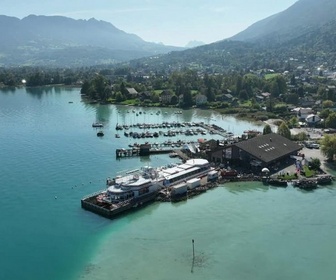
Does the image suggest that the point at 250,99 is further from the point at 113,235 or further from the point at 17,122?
the point at 113,235

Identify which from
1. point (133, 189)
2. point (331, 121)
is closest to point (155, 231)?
point (133, 189)

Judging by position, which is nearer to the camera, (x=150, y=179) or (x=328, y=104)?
(x=150, y=179)

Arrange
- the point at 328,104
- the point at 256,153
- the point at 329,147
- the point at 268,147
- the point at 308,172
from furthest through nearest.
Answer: the point at 328,104
the point at 329,147
the point at 268,147
the point at 256,153
the point at 308,172

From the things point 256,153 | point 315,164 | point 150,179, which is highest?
point 256,153

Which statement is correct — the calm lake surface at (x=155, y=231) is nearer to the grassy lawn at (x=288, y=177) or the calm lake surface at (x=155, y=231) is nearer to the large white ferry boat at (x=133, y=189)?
the large white ferry boat at (x=133, y=189)

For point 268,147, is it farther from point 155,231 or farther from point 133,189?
point 155,231

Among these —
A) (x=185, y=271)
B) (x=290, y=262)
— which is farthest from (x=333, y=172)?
(x=185, y=271)

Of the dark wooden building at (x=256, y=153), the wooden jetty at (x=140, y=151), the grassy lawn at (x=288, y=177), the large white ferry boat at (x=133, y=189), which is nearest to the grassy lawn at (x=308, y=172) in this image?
the grassy lawn at (x=288, y=177)
